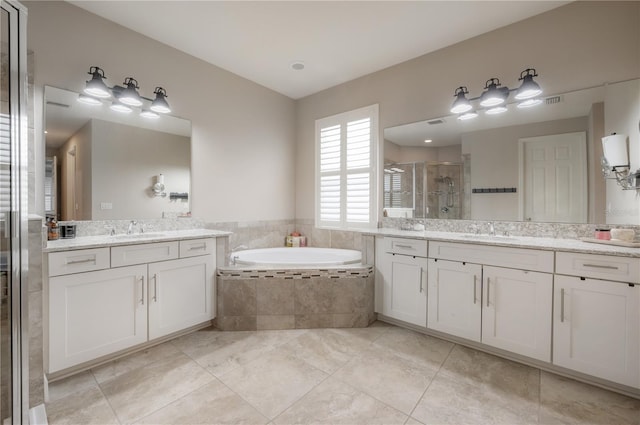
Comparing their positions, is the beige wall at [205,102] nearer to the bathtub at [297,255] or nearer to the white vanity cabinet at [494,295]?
the bathtub at [297,255]

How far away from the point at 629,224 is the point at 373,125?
241 cm

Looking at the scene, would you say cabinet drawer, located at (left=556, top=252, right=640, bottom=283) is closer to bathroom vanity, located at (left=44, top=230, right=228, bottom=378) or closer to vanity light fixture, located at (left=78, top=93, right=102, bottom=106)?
bathroom vanity, located at (left=44, top=230, right=228, bottom=378)

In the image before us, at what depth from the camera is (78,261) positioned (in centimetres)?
188

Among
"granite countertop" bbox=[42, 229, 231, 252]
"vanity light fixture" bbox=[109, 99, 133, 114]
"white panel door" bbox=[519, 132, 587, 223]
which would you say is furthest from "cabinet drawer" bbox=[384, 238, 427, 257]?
"vanity light fixture" bbox=[109, 99, 133, 114]

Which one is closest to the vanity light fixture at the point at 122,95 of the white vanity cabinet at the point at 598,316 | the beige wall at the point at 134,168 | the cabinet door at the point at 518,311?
the beige wall at the point at 134,168

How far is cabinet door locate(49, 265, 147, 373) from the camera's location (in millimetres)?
1800

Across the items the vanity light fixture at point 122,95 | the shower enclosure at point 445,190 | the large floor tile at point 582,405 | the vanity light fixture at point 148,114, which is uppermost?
the vanity light fixture at point 122,95

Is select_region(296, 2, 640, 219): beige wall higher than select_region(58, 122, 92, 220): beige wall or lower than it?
higher

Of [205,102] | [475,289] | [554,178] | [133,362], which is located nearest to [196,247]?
[133,362]

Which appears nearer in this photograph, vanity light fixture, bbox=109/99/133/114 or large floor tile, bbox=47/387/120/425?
large floor tile, bbox=47/387/120/425

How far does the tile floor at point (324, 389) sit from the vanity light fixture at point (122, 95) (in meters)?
2.11

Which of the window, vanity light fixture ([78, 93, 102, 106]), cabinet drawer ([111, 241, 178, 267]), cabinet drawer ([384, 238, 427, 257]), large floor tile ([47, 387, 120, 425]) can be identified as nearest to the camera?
large floor tile ([47, 387, 120, 425])

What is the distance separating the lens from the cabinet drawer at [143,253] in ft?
6.72

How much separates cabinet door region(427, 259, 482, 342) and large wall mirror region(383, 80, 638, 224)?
0.70 metres
